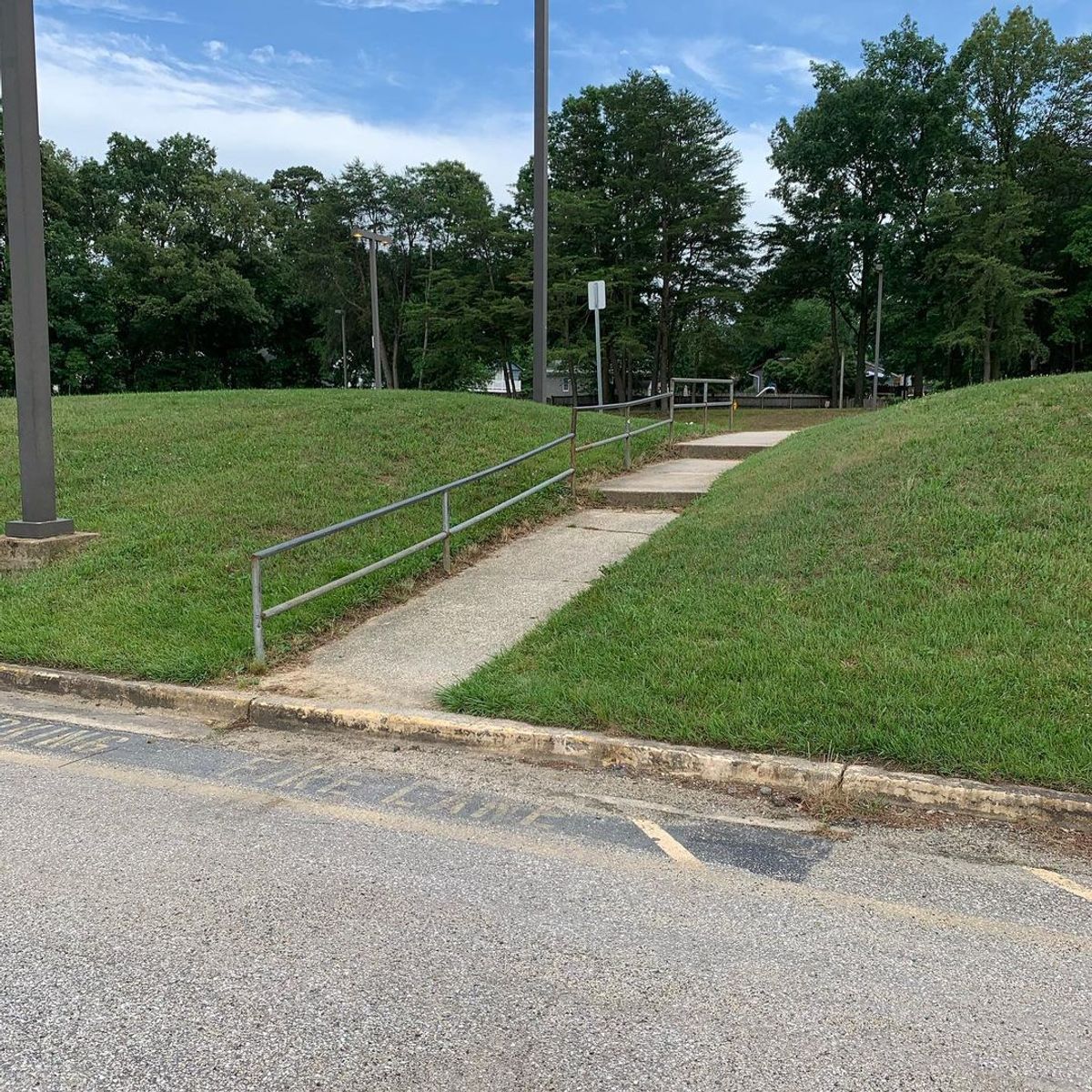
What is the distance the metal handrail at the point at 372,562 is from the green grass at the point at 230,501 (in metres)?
0.15

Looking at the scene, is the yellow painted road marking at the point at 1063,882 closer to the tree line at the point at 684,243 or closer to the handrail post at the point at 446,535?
the handrail post at the point at 446,535

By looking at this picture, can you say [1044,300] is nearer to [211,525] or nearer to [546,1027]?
[211,525]

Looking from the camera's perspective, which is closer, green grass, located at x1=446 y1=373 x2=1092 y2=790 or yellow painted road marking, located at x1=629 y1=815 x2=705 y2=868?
yellow painted road marking, located at x1=629 y1=815 x2=705 y2=868

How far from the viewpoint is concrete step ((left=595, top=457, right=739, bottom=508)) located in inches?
414

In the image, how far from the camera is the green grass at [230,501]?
6.43m

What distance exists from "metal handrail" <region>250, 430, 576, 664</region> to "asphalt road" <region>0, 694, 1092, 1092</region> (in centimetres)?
157

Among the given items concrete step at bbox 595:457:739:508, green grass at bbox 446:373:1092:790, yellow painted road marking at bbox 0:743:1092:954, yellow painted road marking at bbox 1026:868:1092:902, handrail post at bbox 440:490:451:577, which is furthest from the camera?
concrete step at bbox 595:457:739:508

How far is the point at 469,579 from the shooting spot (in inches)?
311

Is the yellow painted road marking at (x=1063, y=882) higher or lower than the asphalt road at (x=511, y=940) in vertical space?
lower

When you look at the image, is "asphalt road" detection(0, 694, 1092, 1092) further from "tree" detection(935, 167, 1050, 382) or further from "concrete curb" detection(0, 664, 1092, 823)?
"tree" detection(935, 167, 1050, 382)

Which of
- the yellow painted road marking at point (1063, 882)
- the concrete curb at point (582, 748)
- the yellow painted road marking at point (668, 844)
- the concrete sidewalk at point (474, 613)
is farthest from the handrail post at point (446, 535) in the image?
the yellow painted road marking at point (1063, 882)

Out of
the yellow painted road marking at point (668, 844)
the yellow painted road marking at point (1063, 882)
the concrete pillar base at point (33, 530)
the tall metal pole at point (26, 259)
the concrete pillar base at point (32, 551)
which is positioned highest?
the tall metal pole at point (26, 259)

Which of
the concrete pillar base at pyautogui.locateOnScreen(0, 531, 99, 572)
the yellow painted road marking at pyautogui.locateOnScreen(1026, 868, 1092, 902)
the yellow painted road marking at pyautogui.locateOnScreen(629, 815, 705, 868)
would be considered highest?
the concrete pillar base at pyautogui.locateOnScreen(0, 531, 99, 572)

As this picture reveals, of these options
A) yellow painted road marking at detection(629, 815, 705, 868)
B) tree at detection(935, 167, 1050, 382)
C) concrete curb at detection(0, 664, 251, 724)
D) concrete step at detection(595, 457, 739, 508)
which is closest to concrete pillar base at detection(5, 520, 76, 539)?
concrete curb at detection(0, 664, 251, 724)
